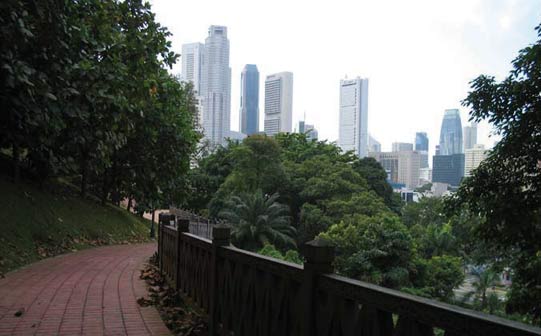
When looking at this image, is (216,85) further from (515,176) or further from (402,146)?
(515,176)

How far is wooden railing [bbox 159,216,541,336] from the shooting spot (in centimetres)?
163

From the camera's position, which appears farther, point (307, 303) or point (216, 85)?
point (216, 85)

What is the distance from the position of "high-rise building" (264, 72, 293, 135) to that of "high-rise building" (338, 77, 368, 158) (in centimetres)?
1520

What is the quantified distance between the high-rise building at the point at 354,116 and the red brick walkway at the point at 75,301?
337 feet

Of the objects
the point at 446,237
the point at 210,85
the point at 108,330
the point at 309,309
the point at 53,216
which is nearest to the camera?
the point at 309,309

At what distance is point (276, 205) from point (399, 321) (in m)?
30.8

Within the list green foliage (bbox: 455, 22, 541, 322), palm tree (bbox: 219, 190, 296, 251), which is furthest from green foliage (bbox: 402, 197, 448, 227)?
green foliage (bbox: 455, 22, 541, 322)

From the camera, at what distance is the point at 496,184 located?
Answer: 9.45m

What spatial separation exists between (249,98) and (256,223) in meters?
98.4

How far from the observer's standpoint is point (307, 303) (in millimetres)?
2402

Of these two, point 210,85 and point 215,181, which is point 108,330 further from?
point 210,85

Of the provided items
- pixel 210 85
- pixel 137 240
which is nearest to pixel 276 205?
pixel 137 240

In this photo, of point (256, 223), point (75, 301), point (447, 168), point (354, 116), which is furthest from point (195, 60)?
point (75, 301)

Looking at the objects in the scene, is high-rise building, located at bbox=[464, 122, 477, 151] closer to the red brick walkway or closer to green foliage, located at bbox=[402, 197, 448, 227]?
green foliage, located at bbox=[402, 197, 448, 227]
